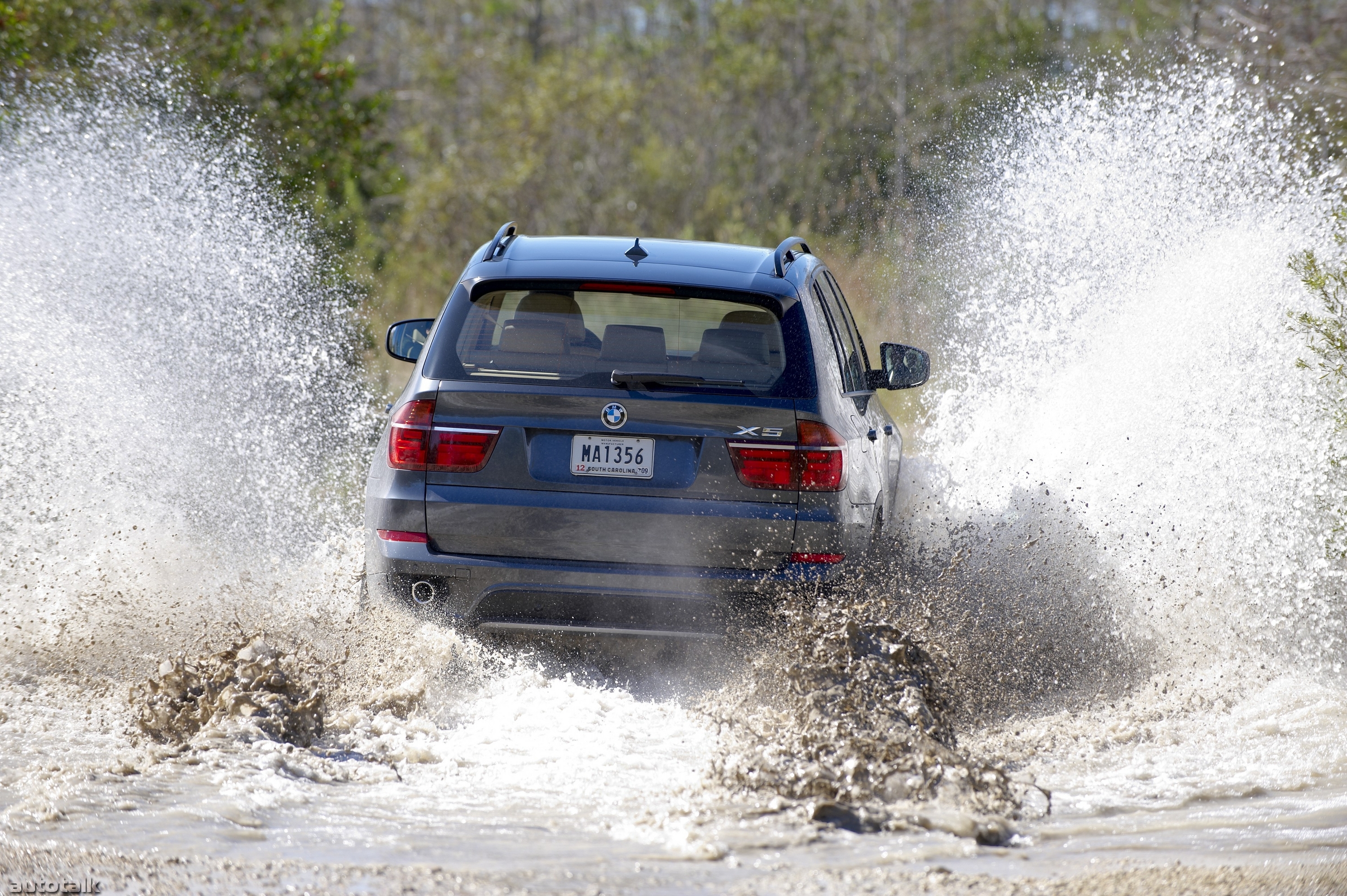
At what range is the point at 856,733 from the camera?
13.0ft

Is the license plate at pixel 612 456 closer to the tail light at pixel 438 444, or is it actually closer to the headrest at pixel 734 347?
the tail light at pixel 438 444

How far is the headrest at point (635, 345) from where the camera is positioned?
464 centimetres

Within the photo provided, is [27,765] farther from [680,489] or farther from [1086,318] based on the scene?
[1086,318]

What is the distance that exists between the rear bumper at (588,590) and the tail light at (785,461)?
0.29 m

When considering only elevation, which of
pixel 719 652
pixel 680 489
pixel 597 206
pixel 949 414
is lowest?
pixel 719 652

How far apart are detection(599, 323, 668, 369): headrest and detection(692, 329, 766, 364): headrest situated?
136 mm

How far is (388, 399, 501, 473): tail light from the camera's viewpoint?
14.7 feet

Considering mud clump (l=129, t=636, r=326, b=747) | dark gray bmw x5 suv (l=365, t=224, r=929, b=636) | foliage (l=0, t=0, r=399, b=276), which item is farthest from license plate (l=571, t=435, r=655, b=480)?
foliage (l=0, t=0, r=399, b=276)

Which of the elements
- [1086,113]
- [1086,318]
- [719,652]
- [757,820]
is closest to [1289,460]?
[1086,318]

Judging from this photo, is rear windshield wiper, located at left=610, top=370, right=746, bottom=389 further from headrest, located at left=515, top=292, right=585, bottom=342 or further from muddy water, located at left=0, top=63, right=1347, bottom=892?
muddy water, located at left=0, top=63, right=1347, bottom=892

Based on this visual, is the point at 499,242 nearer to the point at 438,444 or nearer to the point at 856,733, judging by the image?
the point at 438,444

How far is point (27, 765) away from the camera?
4.03 m

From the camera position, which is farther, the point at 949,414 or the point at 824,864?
the point at 949,414

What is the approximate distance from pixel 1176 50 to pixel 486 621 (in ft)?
53.1
